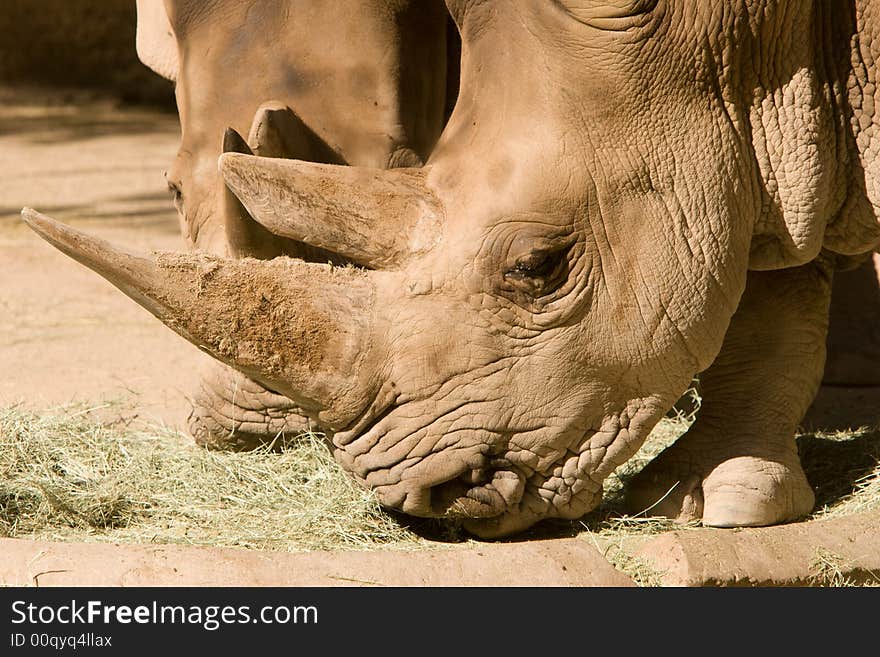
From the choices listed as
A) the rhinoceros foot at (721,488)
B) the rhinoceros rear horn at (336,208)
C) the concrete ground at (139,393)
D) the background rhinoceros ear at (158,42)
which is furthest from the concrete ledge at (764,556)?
the background rhinoceros ear at (158,42)

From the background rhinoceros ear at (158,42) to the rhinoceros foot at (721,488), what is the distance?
247 cm

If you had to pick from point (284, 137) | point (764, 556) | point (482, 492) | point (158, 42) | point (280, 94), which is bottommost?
point (764, 556)

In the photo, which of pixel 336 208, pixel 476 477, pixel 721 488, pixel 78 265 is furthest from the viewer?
pixel 78 265

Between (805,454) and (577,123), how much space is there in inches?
77.6

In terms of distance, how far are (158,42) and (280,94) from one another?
1361 millimetres

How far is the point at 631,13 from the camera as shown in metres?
4.16

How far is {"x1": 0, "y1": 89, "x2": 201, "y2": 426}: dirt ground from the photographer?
622 centimetres

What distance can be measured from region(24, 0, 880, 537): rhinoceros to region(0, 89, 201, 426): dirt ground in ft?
4.12

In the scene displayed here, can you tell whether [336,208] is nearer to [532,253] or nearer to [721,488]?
[532,253]

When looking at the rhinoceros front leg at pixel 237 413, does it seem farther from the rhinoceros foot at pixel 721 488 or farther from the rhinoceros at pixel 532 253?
the rhinoceros foot at pixel 721 488

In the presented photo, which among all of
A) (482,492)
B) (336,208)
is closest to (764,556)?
(482,492)

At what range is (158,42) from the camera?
600cm
